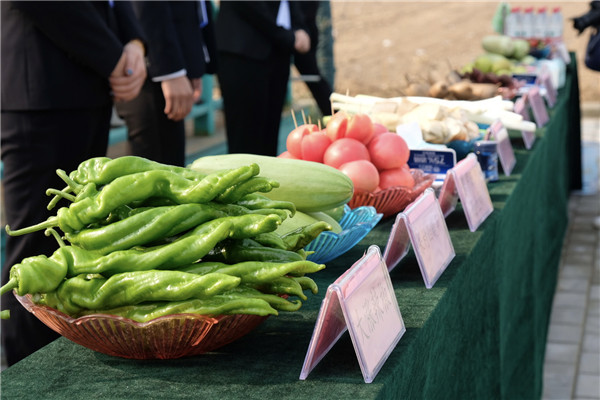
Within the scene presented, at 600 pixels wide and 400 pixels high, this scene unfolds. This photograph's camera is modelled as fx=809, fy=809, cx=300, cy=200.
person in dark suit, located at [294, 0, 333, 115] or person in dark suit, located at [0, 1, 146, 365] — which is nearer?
person in dark suit, located at [0, 1, 146, 365]

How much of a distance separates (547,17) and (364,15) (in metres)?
11.6

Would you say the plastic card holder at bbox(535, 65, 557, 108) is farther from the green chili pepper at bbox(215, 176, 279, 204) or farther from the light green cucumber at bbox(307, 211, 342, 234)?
the green chili pepper at bbox(215, 176, 279, 204)

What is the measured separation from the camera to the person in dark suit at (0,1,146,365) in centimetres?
222

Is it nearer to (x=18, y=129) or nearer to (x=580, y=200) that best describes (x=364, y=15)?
(x=580, y=200)

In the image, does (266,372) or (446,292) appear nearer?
(266,372)

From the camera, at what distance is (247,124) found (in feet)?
13.5

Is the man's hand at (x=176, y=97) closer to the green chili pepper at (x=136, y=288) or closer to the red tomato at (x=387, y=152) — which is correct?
the red tomato at (x=387, y=152)

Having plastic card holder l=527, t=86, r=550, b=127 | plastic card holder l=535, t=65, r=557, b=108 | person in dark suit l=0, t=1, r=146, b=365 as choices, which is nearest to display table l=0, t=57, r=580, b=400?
plastic card holder l=527, t=86, r=550, b=127

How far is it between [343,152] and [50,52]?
96 cm

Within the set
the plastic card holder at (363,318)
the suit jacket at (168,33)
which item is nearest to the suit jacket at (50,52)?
the suit jacket at (168,33)

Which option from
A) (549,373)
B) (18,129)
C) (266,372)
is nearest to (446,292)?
(266,372)

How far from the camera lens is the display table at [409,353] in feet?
3.52

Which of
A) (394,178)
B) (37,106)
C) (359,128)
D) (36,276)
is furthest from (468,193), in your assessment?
(37,106)

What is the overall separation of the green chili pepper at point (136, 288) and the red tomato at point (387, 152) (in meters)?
0.91
